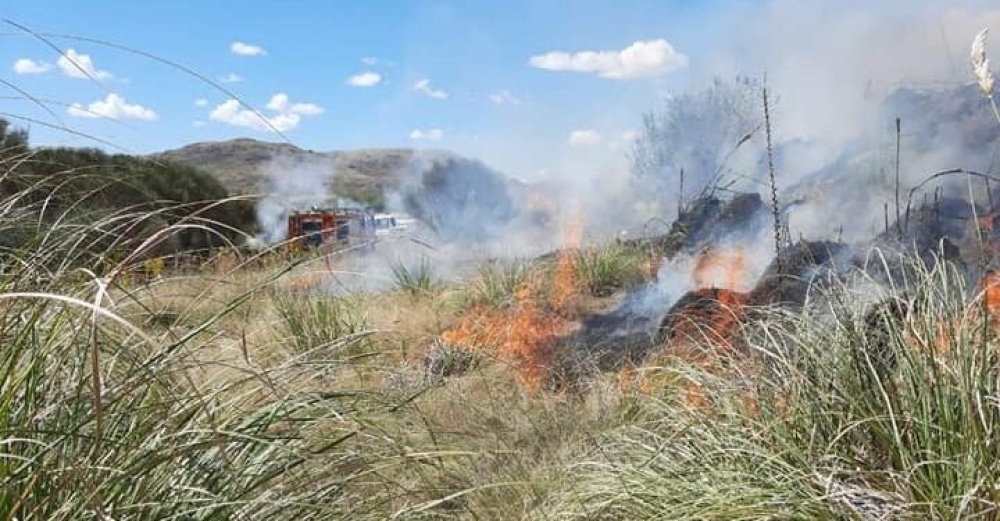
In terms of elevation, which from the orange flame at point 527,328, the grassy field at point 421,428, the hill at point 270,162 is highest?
the hill at point 270,162

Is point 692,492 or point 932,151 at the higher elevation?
point 932,151

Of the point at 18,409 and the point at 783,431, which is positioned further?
the point at 783,431

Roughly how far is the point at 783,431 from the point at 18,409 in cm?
185

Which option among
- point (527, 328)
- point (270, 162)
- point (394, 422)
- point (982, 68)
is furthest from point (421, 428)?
point (270, 162)

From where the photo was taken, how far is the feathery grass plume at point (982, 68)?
2.11m

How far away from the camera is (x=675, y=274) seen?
322 inches

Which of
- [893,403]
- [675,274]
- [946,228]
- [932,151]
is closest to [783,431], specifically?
[893,403]

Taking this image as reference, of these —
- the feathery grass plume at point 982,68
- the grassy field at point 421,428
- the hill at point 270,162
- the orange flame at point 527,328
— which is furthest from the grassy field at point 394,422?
the hill at point 270,162

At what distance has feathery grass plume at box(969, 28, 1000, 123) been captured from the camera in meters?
2.11

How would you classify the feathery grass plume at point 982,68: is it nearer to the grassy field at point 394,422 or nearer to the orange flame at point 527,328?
the grassy field at point 394,422

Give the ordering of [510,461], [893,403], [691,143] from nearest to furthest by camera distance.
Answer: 1. [893,403]
2. [510,461]
3. [691,143]

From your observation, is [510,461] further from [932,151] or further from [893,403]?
A: [932,151]

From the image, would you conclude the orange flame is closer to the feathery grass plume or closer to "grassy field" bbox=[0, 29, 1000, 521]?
"grassy field" bbox=[0, 29, 1000, 521]

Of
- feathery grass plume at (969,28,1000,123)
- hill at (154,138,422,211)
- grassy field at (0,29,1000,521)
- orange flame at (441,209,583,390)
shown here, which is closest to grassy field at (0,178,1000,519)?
grassy field at (0,29,1000,521)
